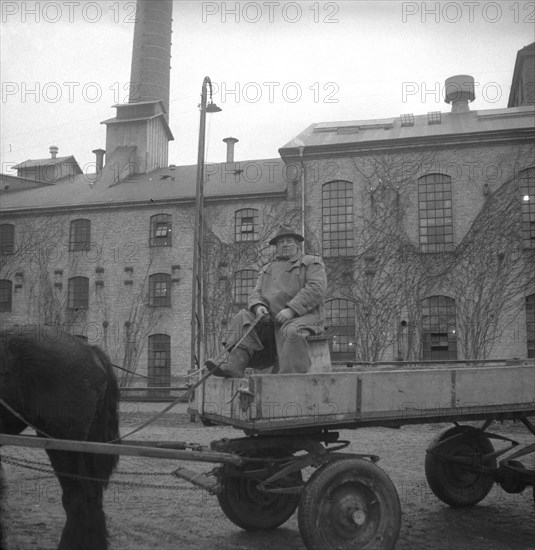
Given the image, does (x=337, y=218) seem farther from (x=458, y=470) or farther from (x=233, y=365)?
(x=233, y=365)

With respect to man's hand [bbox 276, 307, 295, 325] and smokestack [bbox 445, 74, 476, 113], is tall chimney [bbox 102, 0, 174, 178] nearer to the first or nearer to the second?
smokestack [bbox 445, 74, 476, 113]

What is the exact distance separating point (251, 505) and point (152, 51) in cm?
4008

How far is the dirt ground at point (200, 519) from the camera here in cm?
573

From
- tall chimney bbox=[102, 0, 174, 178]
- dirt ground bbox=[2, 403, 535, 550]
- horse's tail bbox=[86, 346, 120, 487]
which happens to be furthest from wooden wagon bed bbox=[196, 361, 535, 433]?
tall chimney bbox=[102, 0, 174, 178]

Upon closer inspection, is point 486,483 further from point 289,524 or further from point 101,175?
point 101,175

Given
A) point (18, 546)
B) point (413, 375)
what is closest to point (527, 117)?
point (413, 375)

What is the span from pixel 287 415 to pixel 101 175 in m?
30.6

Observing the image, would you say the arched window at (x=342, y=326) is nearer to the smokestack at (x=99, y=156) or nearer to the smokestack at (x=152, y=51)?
the smokestack at (x=99, y=156)

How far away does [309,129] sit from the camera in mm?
27797

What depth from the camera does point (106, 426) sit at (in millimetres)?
5633

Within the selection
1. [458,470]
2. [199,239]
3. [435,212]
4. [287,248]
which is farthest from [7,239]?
[458,470]

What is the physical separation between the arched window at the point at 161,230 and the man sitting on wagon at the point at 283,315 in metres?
21.4

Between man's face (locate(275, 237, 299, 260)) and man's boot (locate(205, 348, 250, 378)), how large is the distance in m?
1.07

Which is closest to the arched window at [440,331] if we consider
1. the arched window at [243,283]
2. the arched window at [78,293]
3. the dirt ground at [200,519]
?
the arched window at [243,283]
